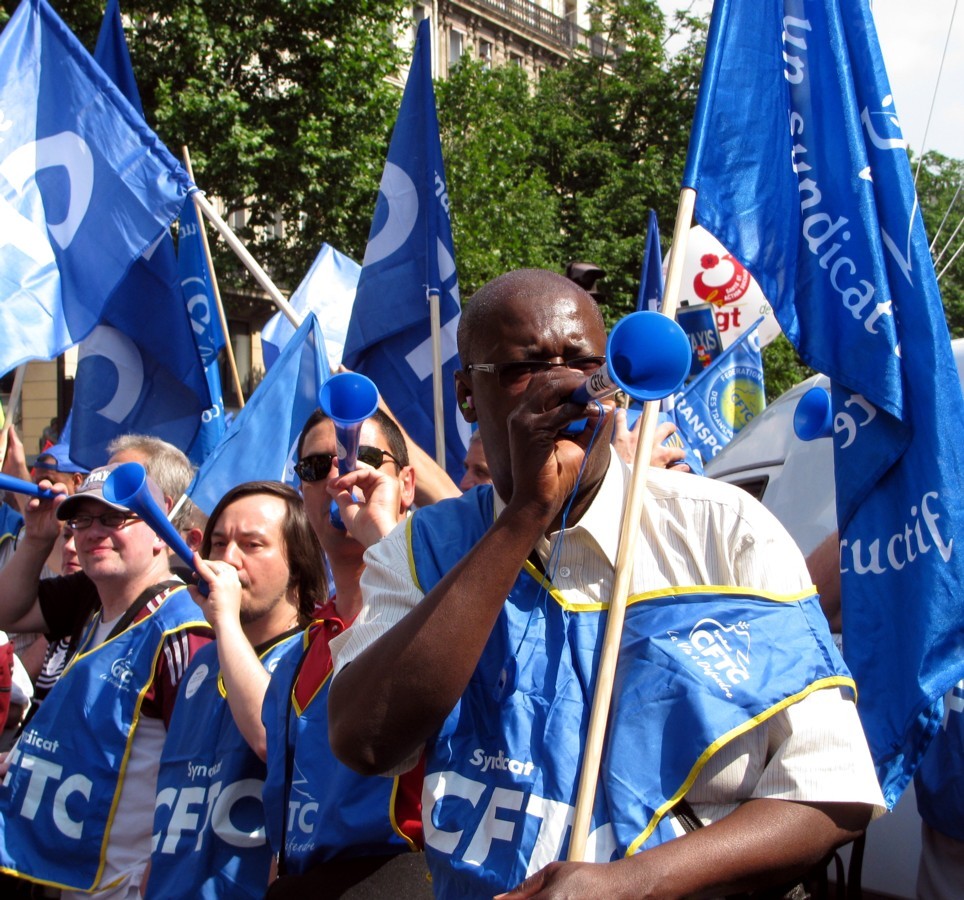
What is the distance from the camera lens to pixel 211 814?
275 cm

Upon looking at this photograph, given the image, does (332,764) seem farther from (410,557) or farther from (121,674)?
(121,674)

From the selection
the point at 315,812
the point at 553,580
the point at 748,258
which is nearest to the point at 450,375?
the point at 748,258

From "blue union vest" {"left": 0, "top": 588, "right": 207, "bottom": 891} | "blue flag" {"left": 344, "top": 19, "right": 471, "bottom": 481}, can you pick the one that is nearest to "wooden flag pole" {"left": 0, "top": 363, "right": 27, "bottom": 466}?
"blue union vest" {"left": 0, "top": 588, "right": 207, "bottom": 891}

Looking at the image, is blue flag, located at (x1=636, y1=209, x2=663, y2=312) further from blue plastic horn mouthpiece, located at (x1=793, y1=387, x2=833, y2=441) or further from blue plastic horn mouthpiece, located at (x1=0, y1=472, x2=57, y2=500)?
blue plastic horn mouthpiece, located at (x1=0, y1=472, x2=57, y2=500)

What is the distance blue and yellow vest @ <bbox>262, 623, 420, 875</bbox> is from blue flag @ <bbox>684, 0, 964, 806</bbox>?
1027 millimetres

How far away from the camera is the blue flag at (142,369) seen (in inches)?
193

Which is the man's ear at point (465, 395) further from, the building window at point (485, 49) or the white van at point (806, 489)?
the building window at point (485, 49)

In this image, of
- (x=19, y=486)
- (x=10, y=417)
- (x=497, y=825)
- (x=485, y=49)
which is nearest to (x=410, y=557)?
(x=497, y=825)

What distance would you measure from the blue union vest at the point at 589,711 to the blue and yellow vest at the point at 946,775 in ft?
3.64

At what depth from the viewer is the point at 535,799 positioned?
157 centimetres

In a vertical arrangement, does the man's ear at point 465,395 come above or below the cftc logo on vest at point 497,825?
above

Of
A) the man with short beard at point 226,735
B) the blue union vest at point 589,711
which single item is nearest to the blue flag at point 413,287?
the man with short beard at point 226,735

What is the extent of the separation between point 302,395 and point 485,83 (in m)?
16.9

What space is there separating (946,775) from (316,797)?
4.44 ft
